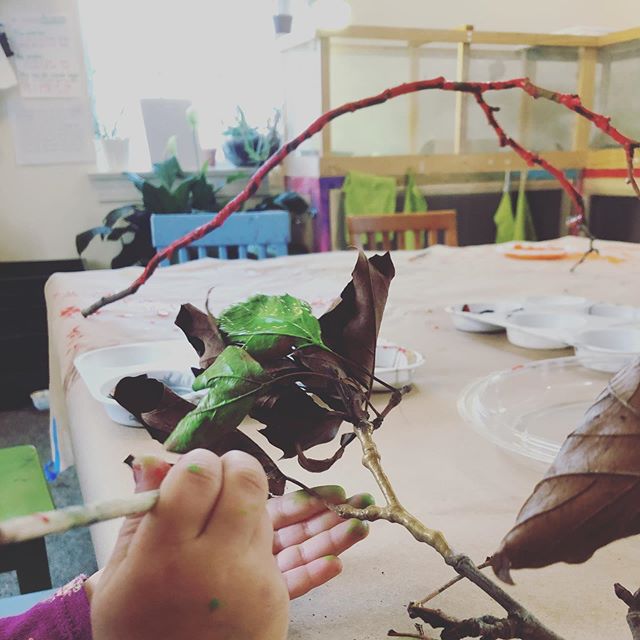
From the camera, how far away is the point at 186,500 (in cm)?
23

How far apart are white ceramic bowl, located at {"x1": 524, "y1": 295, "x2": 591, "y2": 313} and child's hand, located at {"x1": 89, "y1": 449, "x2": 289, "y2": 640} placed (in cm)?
88

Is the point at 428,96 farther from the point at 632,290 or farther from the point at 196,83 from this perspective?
the point at 632,290

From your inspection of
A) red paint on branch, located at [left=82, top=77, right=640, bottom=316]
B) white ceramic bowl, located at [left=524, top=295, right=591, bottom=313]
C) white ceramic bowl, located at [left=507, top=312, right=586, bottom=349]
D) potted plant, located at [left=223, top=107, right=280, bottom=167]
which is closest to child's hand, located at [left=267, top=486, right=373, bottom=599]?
red paint on branch, located at [left=82, top=77, right=640, bottom=316]

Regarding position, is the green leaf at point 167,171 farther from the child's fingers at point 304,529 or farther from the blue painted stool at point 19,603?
the child's fingers at point 304,529

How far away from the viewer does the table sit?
394 millimetres

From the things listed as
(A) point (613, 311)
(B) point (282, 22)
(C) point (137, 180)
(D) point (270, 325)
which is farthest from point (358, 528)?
(B) point (282, 22)

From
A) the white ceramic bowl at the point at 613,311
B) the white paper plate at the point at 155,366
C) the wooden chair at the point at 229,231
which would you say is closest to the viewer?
the white paper plate at the point at 155,366

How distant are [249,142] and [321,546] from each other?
253 centimetres

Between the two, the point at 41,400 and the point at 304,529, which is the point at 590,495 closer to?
the point at 304,529

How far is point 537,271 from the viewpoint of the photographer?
1.51 m

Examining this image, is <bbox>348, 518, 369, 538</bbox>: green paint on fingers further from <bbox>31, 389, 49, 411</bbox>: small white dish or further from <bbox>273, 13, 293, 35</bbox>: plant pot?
<bbox>273, 13, 293, 35</bbox>: plant pot

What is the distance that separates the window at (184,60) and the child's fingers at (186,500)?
2730 mm

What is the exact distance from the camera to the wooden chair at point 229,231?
188cm

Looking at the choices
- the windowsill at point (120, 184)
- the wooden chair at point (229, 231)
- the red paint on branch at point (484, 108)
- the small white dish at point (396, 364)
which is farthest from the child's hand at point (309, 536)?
the windowsill at point (120, 184)
